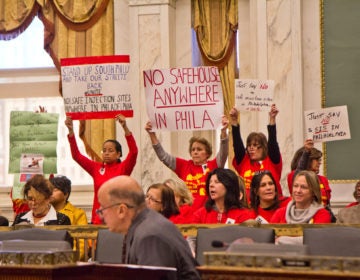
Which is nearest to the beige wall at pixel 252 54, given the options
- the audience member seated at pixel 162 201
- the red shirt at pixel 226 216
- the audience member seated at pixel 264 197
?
the audience member seated at pixel 264 197

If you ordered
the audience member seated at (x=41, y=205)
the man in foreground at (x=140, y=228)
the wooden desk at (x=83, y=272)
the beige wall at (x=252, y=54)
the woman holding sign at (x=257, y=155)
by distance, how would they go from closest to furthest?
the wooden desk at (x=83, y=272)
the man in foreground at (x=140, y=228)
the audience member seated at (x=41, y=205)
the woman holding sign at (x=257, y=155)
the beige wall at (x=252, y=54)

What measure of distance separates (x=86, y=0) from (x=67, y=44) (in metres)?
0.60

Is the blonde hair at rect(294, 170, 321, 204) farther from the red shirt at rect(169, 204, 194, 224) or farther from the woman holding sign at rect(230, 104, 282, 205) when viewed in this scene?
the woman holding sign at rect(230, 104, 282, 205)

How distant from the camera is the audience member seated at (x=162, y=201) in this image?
6949mm

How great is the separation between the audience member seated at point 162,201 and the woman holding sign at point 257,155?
135 centimetres

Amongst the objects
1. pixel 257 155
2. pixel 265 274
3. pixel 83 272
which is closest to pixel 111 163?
pixel 257 155

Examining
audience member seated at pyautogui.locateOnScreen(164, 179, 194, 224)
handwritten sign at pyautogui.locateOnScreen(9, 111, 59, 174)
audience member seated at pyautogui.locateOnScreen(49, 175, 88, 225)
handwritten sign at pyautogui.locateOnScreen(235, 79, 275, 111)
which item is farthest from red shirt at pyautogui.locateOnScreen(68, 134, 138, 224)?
audience member seated at pyautogui.locateOnScreen(164, 179, 194, 224)

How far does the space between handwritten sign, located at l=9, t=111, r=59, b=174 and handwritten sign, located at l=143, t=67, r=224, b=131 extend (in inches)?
50.4

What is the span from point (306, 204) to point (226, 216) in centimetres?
62

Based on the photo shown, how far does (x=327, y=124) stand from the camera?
9227mm

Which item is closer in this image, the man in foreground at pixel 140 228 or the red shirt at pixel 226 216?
the man in foreground at pixel 140 228

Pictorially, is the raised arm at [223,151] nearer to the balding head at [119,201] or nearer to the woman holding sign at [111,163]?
the woman holding sign at [111,163]

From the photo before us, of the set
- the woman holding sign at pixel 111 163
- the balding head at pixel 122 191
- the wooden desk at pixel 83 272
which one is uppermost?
the woman holding sign at pixel 111 163

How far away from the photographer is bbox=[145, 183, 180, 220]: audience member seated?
6.95 metres
